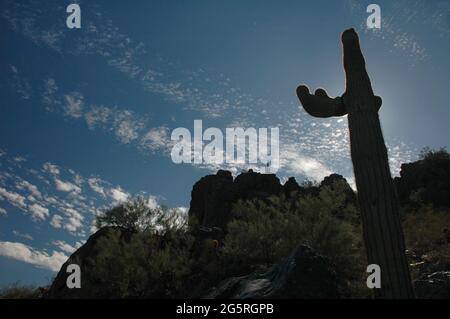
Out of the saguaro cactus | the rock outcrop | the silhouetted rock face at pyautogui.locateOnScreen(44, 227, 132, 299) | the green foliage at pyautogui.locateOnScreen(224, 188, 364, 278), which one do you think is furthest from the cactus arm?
the rock outcrop

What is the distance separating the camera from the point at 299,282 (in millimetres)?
6461

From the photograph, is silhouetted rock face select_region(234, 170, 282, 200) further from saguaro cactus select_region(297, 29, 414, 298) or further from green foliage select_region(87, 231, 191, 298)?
saguaro cactus select_region(297, 29, 414, 298)

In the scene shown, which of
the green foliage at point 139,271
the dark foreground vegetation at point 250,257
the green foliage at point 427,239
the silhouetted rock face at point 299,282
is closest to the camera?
the silhouetted rock face at point 299,282

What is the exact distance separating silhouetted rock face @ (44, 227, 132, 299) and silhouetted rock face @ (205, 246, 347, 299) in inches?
227

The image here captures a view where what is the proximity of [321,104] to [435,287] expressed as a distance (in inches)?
157

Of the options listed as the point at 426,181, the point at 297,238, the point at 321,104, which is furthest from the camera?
the point at 426,181

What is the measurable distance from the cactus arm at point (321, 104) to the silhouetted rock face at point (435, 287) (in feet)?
12.0

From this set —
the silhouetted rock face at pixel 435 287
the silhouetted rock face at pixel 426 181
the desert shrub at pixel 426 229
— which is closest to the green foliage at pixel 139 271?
the silhouetted rock face at pixel 435 287

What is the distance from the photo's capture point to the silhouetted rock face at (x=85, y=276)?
11.6 m

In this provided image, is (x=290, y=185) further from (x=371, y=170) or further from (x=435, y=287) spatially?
(x=371, y=170)

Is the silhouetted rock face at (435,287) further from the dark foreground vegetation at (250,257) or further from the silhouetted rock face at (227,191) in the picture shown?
the silhouetted rock face at (227,191)

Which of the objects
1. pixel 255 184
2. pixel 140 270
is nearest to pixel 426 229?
pixel 140 270
